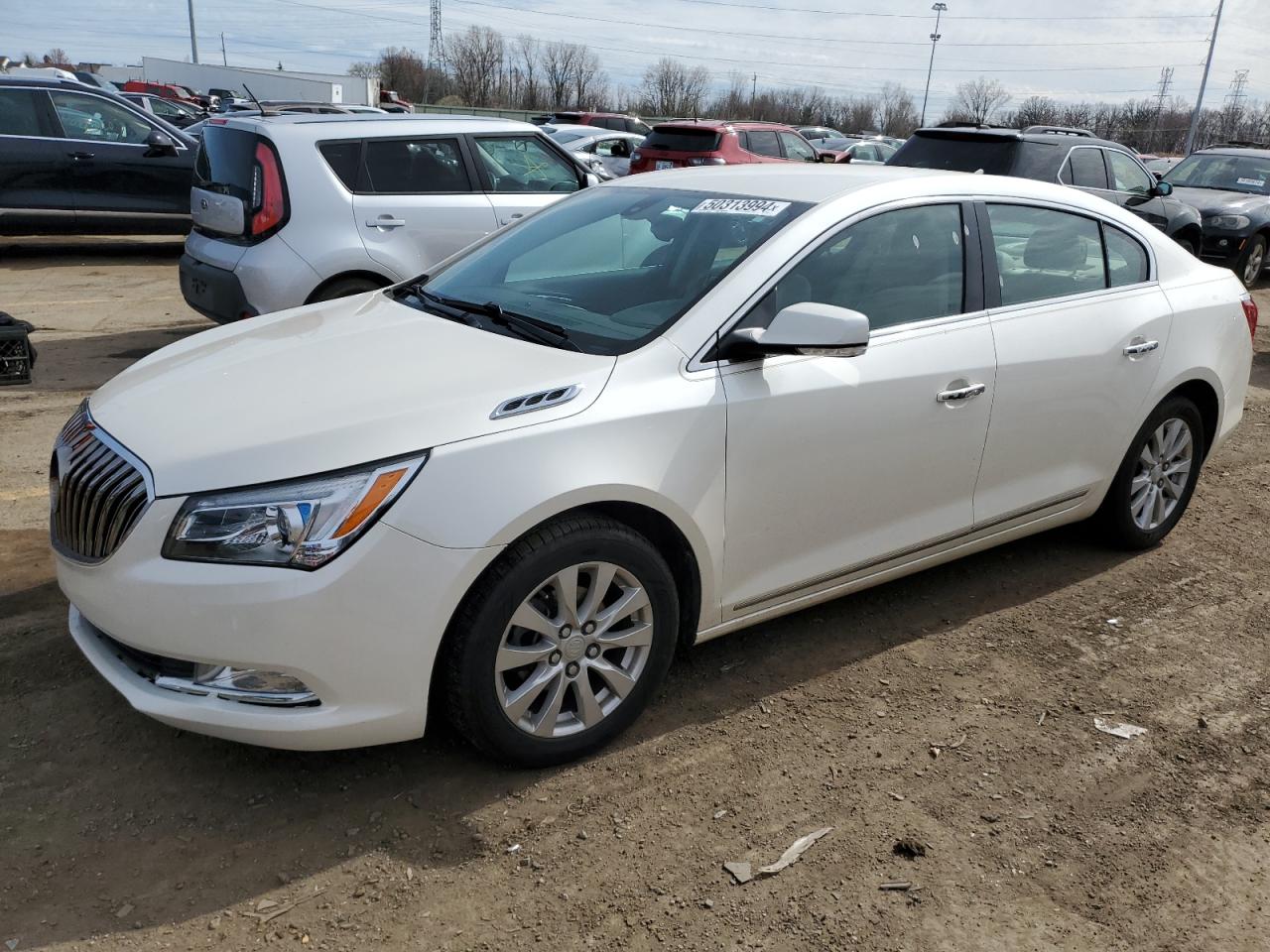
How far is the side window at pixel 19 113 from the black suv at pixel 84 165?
10 millimetres

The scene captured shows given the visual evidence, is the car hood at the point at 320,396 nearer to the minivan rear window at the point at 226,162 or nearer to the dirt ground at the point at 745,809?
the dirt ground at the point at 745,809

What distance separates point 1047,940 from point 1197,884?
1.74 feet

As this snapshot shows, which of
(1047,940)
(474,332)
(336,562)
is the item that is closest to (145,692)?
(336,562)

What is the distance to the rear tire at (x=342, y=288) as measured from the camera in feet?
22.7

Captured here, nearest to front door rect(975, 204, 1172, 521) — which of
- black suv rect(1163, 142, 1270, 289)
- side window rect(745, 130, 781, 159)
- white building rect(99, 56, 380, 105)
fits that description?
black suv rect(1163, 142, 1270, 289)

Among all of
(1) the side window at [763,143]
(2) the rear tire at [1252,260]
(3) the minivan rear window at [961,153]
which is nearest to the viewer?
(3) the minivan rear window at [961,153]

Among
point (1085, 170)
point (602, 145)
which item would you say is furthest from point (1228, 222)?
point (602, 145)

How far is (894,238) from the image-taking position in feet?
12.4

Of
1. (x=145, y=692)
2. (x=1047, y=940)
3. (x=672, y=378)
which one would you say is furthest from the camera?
(x=672, y=378)

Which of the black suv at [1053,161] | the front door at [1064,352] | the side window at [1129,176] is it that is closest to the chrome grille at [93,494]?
the front door at [1064,352]

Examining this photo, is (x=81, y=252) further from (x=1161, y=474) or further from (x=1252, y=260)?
(x=1252, y=260)

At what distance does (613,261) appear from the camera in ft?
13.0

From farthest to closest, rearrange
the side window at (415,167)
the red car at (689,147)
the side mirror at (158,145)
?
the red car at (689,147)
the side mirror at (158,145)
the side window at (415,167)

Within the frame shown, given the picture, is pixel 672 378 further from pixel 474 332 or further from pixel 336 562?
pixel 336 562
